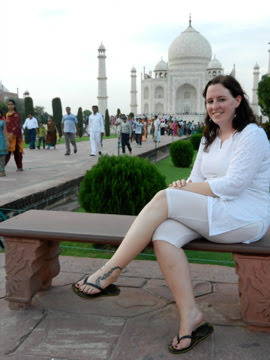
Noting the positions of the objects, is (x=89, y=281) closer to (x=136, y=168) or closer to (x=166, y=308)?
(x=166, y=308)

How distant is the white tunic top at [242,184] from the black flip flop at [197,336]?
425 mm

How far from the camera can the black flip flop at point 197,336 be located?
1849 millimetres

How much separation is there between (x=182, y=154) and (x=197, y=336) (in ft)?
27.2

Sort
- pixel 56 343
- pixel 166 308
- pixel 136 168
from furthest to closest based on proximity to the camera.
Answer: pixel 136 168
pixel 166 308
pixel 56 343

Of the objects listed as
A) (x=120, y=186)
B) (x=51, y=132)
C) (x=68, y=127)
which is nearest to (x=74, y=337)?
(x=120, y=186)

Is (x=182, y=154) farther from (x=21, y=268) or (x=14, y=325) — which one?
(x=14, y=325)

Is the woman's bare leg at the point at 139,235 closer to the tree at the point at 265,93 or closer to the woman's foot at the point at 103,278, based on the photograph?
the woman's foot at the point at 103,278

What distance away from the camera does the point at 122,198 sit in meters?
3.59

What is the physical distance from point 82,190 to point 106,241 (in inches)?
65.4

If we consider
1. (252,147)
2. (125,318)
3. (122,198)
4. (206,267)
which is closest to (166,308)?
(125,318)

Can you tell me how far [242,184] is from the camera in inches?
80.4

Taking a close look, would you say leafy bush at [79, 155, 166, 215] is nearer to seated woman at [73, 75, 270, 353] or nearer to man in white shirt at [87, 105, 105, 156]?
seated woman at [73, 75, 270, 353]

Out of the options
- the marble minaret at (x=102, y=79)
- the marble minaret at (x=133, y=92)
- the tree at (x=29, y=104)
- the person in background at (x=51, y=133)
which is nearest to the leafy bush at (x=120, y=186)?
the person in background at (x=51, y=133)

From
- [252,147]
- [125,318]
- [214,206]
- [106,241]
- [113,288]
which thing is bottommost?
[125,318]
